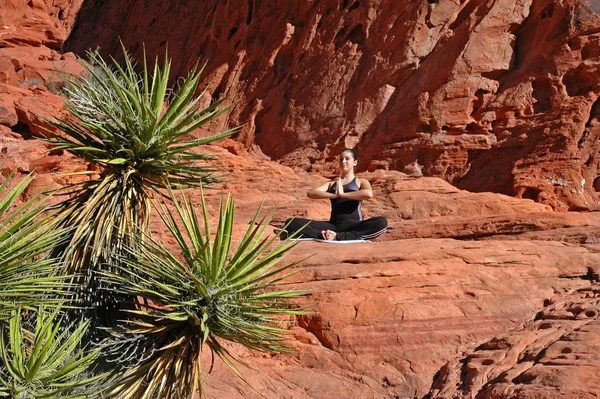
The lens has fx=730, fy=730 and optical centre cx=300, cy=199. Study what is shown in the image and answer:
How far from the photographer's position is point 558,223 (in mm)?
8406

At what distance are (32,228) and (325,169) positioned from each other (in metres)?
9.34

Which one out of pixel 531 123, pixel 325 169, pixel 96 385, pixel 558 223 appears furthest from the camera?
pixel 325 169

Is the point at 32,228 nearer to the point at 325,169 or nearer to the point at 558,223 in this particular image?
the point at 558,223

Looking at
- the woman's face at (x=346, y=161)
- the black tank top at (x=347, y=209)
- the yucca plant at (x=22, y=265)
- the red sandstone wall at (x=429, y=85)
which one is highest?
the red sandstone wall at (x=429, y=85)

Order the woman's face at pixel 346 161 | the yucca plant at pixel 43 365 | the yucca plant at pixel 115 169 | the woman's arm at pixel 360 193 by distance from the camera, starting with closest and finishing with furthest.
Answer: the yucca plant at pixel 43 365, the yucca plant at pixel 115 169, the woman's arm at pixel 360 193, the woman's face at pixel 346 161

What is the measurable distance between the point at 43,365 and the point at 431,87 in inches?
393

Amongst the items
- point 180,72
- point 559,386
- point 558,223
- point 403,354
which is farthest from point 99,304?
point 180,72

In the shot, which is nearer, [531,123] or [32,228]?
[32,228]

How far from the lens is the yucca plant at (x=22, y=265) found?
544 cm

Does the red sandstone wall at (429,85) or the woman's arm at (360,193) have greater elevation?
the red sandstone wall at (429,85)

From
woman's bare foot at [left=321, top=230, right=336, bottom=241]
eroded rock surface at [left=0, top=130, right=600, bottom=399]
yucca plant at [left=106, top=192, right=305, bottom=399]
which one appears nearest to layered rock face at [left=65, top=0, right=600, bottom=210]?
eroded rock surface at [left=0, top=130, right=600, bottom=399]

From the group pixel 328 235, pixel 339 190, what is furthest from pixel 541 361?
pixel 339 190

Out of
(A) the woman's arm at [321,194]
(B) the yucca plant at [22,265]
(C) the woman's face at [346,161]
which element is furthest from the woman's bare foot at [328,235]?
(B) the yucca plant at [22,265]

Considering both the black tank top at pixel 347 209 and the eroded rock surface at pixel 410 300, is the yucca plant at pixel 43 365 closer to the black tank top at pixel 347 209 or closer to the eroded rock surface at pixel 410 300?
the eroded rock surface at pixel 410 300
